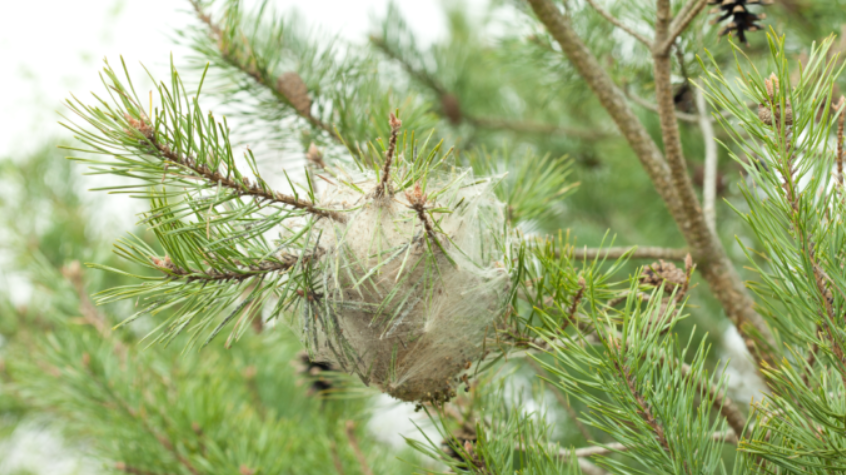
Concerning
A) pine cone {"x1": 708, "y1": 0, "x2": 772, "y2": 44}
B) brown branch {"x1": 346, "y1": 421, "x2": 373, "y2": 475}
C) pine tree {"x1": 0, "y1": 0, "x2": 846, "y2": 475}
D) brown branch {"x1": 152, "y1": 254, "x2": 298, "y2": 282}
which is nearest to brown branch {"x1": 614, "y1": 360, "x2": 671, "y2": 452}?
pine tree {"x1": 0, "y1": 0, "x2": 846, "y2": 475}

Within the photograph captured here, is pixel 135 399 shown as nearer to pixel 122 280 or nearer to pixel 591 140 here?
pixel 122 280

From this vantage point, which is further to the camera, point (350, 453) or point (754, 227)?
point (350, 453)

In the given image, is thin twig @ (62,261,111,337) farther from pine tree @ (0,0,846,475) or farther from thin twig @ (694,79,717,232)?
thin twig @ (694,79,717,232)

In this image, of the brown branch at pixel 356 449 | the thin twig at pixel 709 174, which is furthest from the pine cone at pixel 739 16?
the brown branch at pixel 356 449

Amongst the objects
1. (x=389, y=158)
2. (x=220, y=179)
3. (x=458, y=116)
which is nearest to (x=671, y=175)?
(x=389, y=158)

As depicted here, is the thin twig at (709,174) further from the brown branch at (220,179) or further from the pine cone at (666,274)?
the brown branch at (220,179)

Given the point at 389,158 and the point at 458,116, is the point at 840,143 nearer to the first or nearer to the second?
Answer: the point at 389,158

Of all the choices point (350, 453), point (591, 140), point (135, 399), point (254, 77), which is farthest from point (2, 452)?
point (591, 140)
